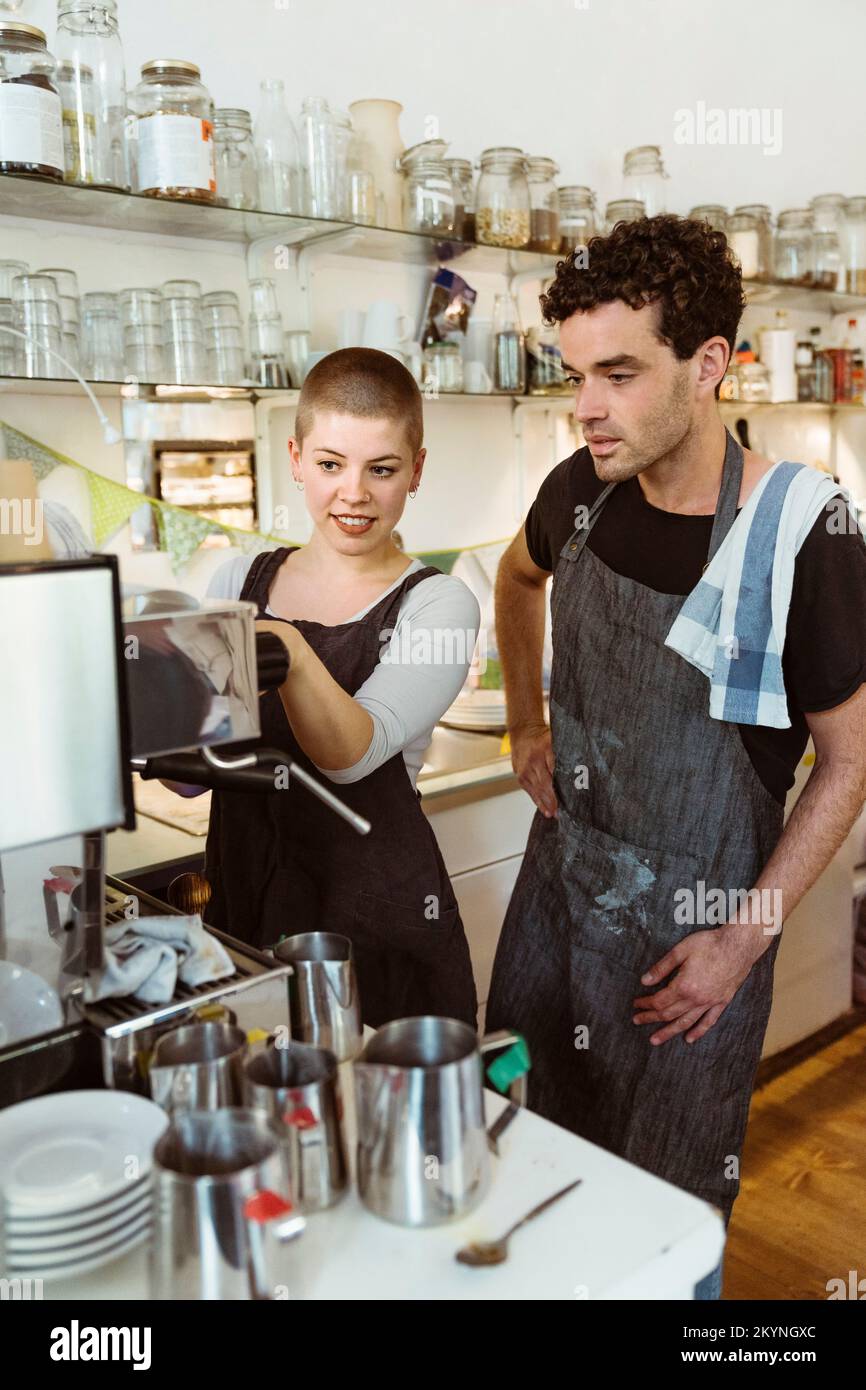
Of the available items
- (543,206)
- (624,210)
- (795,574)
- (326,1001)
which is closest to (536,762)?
(795,574)

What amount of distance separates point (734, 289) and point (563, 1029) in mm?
1131

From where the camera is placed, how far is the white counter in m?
0.81

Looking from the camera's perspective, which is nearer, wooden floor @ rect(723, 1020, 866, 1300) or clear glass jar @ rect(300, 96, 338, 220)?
wooden floor @ rect(723, 1020, 866, 1300)

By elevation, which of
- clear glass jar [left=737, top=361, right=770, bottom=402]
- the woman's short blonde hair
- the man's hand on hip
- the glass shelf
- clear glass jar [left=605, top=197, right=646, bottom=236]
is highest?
clear glass jar [left=605, top=197, right=646, bottom=236]

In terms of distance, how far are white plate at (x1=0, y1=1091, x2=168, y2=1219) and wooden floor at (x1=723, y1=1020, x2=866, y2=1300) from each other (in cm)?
157

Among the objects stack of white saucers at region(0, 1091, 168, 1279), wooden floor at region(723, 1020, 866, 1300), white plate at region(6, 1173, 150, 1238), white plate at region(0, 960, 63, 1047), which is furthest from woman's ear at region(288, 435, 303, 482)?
wooden floor at region(723, 1020, 866, 1300)

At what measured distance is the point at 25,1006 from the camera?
103 centimetres

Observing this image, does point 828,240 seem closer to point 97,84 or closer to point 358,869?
point 97,84

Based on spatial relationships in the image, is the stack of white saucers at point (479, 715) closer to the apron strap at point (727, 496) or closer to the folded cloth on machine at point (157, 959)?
the apron strap at point (727, 496)

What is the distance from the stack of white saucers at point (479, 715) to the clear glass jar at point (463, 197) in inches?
41.6

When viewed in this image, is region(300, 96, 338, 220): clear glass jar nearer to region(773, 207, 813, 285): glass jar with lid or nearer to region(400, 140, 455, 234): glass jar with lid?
region(400, 140, 455, 234): glass jar with lid

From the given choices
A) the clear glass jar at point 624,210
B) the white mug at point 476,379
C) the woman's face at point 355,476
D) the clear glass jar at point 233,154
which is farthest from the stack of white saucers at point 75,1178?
the clear glass jar at point 624,210

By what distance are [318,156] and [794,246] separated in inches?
68.2
